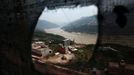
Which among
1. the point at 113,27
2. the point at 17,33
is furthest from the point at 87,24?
the point at 113,27

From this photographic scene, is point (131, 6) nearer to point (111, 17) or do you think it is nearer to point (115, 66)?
point (111, 17)

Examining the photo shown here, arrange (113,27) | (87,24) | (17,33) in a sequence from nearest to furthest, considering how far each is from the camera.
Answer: (113,27)
(17,33)
(87,24)

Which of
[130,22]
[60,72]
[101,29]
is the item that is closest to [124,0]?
[130,22]

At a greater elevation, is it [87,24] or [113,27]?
[113,27]

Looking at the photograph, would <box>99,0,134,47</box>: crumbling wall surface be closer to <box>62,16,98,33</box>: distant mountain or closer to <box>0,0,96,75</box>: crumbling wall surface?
<box>62,16,98,33</box>: distant mountain

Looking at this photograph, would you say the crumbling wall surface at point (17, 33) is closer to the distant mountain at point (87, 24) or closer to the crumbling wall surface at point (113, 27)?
the distant mountain at point (87, 24)

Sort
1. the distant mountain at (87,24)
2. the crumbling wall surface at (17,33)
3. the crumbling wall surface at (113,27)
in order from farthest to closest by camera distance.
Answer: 1. the crumbling wall surface at (17,33)
2. the distant mountain at (87,24)
3. the crumbling wall surface at (113,27)

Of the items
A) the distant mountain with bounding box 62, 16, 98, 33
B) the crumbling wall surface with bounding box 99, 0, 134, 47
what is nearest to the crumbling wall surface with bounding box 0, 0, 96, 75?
the distant mountain with bounding box 62, 16, 98, 33

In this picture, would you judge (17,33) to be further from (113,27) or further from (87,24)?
(113,27)

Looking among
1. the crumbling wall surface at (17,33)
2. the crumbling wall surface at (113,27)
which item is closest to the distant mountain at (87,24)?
the crumbling wall surface at (113,27)
